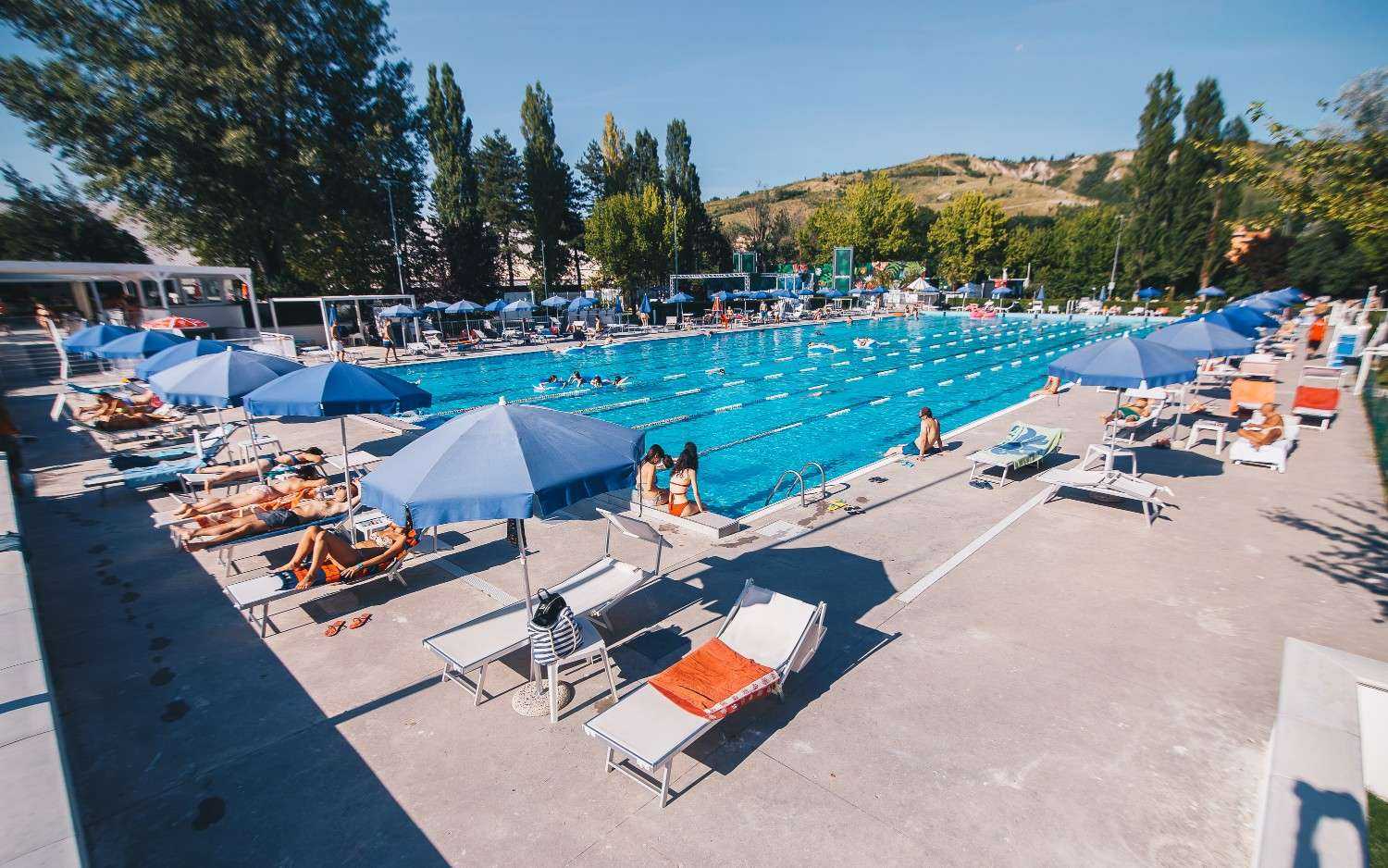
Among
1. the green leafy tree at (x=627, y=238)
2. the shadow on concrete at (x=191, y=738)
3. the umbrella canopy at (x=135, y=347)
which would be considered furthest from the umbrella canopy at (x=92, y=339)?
the green leafy tree at (x=627, y=238)

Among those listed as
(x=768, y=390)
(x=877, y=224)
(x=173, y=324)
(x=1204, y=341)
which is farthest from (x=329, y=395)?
(x=877, y=224)

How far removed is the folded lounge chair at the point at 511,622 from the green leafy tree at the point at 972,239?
225 feet

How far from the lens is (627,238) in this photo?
143 ft

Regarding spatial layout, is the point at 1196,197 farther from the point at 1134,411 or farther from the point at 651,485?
the point at 651,485

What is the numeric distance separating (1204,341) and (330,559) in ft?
45.6

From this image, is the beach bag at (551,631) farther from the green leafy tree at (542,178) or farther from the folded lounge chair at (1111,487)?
the green leafy tree at (542,178)

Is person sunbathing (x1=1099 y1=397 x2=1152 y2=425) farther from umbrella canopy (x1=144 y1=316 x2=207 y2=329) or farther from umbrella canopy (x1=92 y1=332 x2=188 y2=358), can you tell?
umbrella canopy (x1=144 y1=316 x2=207 y2=329)

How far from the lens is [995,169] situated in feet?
649

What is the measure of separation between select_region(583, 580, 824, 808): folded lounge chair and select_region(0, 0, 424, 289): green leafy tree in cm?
3566

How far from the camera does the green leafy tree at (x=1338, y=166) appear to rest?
7.00 metres

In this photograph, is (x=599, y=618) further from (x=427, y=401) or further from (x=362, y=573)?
(x=427, y=401)

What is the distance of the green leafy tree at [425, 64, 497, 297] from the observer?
139 ft

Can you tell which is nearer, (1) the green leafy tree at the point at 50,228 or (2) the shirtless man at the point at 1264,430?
(2) the shirtless man at the point at 1264,430

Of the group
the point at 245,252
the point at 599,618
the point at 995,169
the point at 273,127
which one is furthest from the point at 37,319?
the point at 995,169
